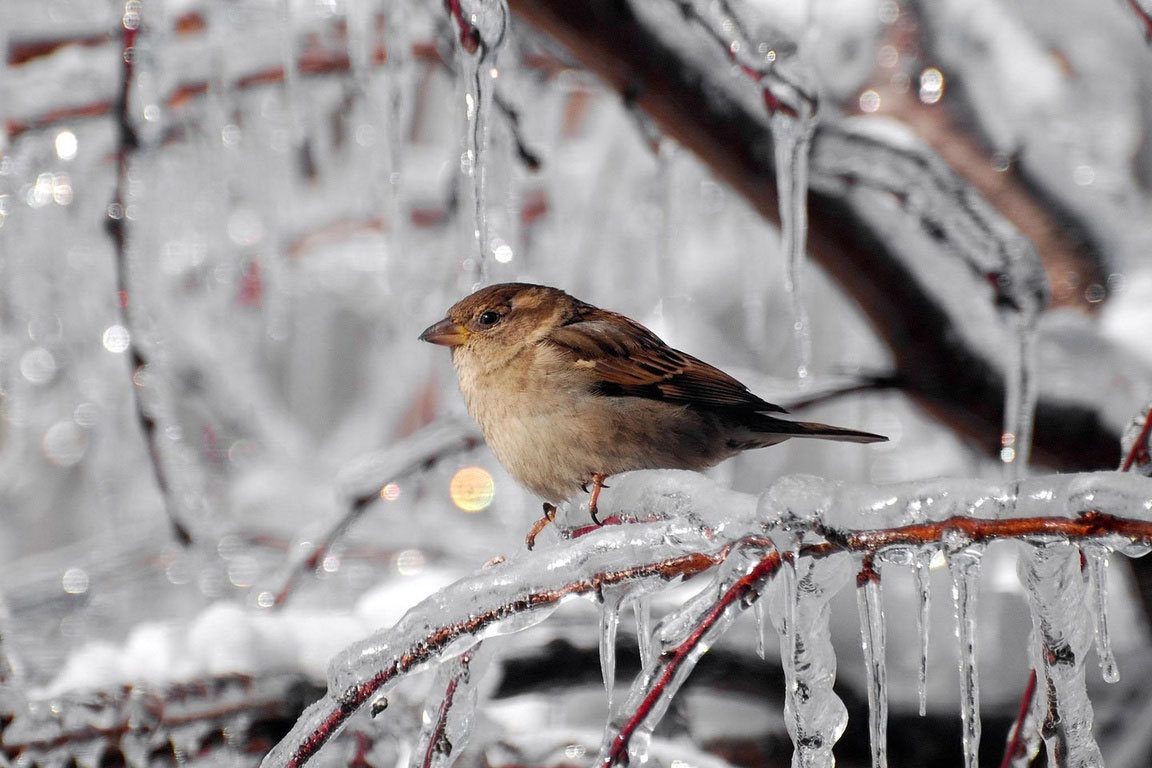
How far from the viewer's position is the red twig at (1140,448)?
1.34 metres

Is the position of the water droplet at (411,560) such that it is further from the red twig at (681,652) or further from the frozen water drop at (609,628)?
the red twig at (681,652)

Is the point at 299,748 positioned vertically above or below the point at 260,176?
below

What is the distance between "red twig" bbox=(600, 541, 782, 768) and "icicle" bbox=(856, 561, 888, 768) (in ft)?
0.42

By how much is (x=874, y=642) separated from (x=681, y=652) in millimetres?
286

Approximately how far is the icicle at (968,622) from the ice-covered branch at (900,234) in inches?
60.9

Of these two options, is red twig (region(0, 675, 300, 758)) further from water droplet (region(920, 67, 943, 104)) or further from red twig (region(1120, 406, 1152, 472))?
water droplet (region(920, 67, 943, 104))

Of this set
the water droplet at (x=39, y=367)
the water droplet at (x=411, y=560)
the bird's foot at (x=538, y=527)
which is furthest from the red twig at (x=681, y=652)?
the water droplet at (x=39, y=367)

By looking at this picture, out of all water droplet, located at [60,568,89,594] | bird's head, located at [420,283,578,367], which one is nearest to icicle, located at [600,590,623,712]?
bird's head, located at [420,283,578,367]

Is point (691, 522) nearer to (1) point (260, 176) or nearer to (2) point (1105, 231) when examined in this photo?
(2) point (1105, 231)

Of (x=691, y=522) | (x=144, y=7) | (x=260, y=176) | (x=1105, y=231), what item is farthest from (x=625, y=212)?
(x=691, y=522)

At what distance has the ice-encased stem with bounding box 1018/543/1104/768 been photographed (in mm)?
1121

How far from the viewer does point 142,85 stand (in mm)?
2910

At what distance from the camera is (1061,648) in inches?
46.1

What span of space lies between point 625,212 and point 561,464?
344cm
